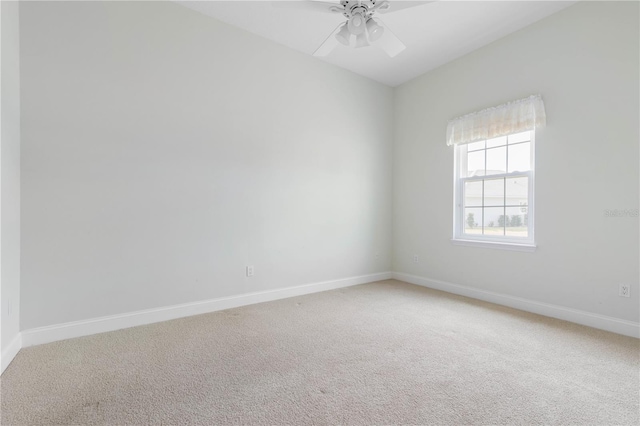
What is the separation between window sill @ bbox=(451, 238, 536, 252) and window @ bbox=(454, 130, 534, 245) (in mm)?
67

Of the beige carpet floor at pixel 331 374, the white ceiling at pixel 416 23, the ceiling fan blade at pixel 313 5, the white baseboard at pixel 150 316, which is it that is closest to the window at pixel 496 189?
the beige carpet floor at pixel 331 374

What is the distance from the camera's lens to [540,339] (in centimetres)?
228

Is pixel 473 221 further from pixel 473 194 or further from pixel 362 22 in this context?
pixel 362 22

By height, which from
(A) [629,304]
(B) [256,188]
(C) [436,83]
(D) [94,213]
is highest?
(C) [436,83]

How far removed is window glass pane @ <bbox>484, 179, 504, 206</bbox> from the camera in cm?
325

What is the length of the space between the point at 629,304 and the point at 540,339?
2.69ft

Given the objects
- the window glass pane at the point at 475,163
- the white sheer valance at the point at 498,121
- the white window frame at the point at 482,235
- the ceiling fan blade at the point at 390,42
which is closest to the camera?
the ceiling fan blade at the point at 390,42

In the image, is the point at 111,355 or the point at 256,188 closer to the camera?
the point at 111,355

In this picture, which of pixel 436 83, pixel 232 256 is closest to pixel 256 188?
pixel 232 256

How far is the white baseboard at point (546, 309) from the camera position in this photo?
2.38 metres

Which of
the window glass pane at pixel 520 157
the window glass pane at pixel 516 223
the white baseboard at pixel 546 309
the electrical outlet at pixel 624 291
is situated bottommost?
the white baseboard at pixel 546 309

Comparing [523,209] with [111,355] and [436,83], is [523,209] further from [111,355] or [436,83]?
[111,355]

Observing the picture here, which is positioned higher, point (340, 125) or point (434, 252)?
point (340, 125)

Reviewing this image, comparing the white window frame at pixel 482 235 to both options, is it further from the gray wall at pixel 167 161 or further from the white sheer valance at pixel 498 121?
the gray wall at pixel 167 161
